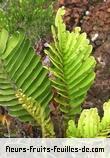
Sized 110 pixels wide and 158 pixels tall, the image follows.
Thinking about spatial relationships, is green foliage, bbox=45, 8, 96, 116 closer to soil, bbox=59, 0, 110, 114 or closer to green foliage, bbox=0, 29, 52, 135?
green foliage, bbox=0, 29, 52, 135

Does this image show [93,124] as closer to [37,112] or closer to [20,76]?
[37,112]

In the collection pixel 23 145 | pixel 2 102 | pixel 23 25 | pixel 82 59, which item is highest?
pixel 23 25

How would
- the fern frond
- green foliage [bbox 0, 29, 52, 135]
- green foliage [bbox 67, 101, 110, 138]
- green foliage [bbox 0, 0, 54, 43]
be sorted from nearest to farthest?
1. green foliage [bbox 67, 101, 110, 138]
2. the fern frond
3. green foliage [bbox 0, 29, 52, 135]
4. green foliage [bbox 0, 0, 54, 43]

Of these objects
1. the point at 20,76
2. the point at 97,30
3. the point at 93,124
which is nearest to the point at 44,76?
the point at 20,76

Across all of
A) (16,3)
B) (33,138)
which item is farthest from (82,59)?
(16,3)

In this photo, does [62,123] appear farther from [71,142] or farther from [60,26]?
[60,26]

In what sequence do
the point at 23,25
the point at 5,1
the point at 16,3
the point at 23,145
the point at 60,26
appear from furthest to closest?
the point at 5,1, the point at 16,3, the point at 23,25, the point at 23,145, the point at 60,26

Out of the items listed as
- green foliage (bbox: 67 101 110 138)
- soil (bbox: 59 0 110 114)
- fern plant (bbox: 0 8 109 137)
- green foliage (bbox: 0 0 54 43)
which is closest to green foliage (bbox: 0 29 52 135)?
fern plant (bbox: 0 8 109 137)
